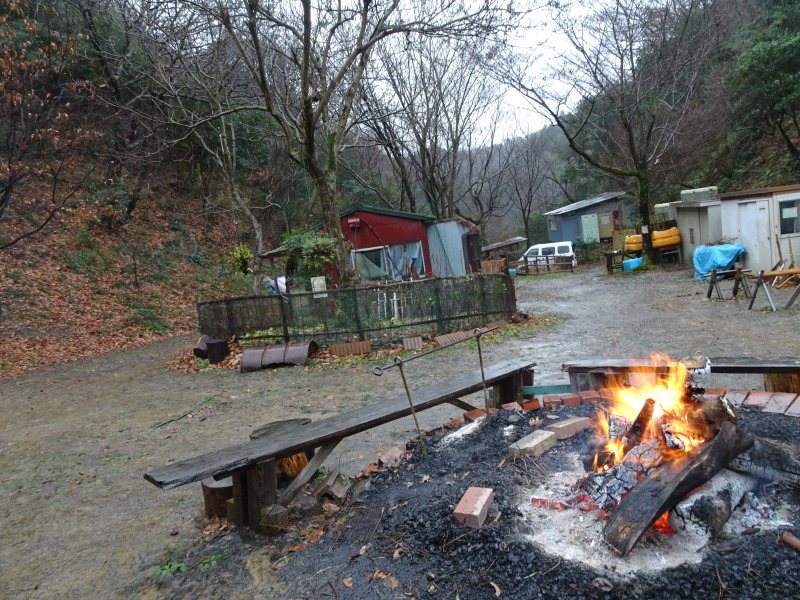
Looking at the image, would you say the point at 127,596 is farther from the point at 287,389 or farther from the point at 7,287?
the point at 7,287

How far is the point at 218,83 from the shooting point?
17.0 metres

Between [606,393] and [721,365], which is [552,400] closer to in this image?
[606,393]

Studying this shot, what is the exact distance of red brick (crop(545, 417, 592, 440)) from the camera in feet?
12.3

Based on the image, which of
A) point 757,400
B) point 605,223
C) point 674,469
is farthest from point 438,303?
point 605,223

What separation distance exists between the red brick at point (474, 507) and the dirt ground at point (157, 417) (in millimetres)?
1238

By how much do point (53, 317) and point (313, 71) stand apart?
1080 centimetres

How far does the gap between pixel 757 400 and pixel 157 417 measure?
7.50 meters

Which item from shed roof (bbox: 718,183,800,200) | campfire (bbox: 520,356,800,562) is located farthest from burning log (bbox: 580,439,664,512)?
shed roof (bbox: 718,183,800,200)

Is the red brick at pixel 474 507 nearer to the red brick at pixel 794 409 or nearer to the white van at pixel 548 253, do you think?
the red brick at pixel 794 409

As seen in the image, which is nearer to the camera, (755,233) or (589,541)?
(589,541)

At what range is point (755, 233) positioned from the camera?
15.4 metres

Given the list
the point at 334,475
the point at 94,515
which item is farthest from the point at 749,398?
the point at 94,515

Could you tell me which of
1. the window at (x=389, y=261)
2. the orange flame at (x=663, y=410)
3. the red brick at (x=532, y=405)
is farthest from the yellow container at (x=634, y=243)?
the red brick at (x=532, y=405)

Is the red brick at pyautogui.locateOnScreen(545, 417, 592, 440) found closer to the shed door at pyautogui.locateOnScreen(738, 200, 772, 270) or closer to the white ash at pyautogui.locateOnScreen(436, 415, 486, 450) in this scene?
the white ash at pyautogui.locateOnScreen(436, 415, 486, 450)
